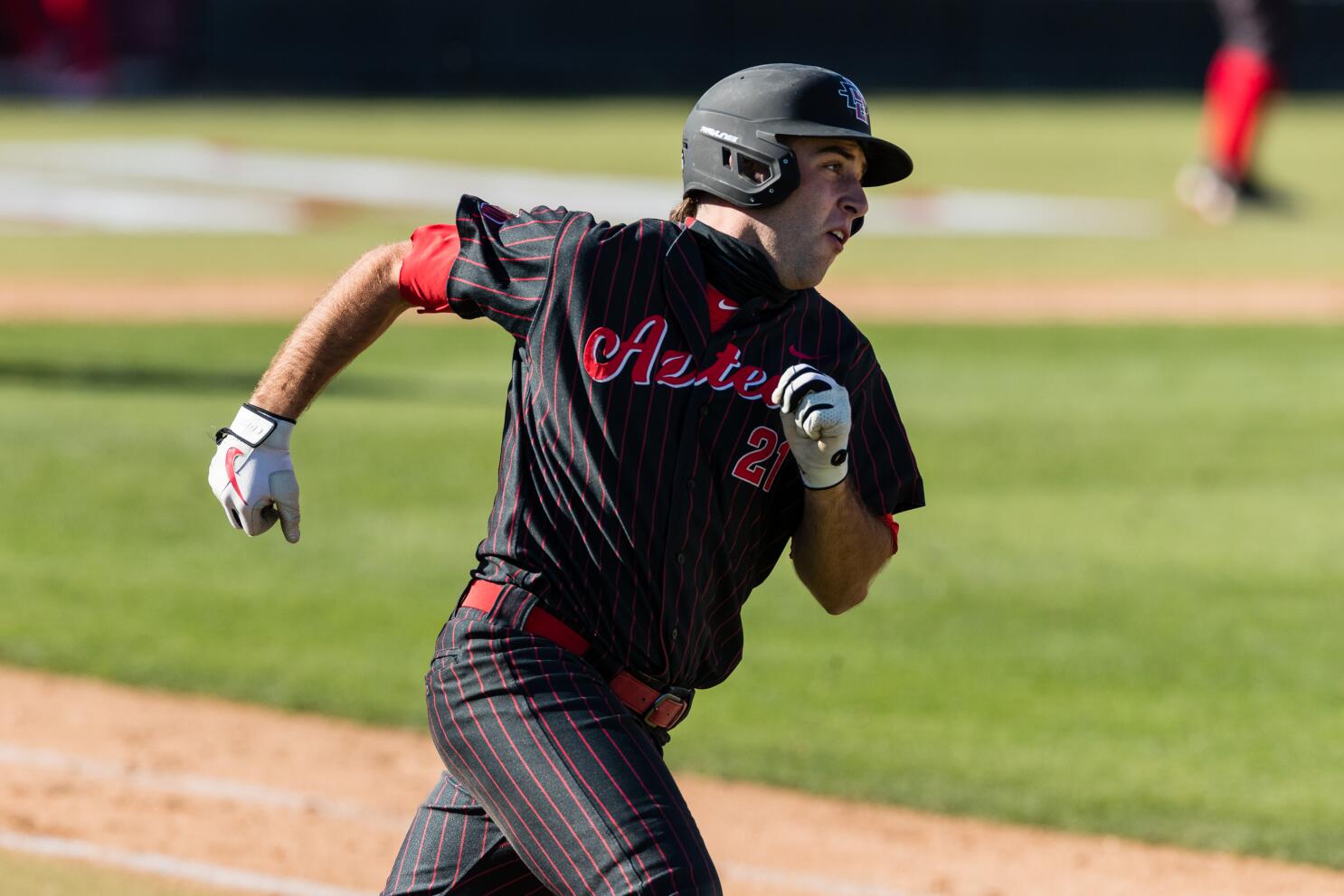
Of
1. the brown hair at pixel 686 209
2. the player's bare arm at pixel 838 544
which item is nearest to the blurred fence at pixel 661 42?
the brown hair at pixel 686 209

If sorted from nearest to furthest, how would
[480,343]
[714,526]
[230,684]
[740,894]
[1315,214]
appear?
[714,526], [740,894], [230,684], [480,343], [1315,214]

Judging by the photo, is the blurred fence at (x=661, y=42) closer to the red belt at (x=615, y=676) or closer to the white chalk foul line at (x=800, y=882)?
the white chalk foul line at (x=800, y=882)

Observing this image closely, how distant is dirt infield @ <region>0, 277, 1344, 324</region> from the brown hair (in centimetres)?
1184

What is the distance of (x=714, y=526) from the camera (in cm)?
362

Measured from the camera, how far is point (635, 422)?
357 cm

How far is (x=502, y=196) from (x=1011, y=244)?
18.8ft

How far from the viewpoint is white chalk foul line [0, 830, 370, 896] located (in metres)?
5.23

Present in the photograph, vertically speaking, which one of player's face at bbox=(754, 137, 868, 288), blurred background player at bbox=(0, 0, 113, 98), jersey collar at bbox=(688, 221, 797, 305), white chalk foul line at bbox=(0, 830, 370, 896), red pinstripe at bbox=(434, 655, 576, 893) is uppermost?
player's face at bbox=(754, 137, 868, 288)

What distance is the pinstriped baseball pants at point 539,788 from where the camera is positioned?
131 inches

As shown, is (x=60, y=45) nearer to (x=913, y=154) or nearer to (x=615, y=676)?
(x=913, y=154)

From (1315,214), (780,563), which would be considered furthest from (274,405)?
(1315,214)

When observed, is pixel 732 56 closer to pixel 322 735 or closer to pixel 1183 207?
pixel 1183 207

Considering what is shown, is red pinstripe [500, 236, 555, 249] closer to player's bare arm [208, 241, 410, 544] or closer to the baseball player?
the baseball player

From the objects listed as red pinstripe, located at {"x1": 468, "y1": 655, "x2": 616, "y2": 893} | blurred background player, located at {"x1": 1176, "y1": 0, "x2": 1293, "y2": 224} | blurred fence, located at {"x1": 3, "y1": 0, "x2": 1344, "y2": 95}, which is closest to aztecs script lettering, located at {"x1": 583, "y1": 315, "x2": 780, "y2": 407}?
red pinstripe, located at {"x1": 468, "y1": 655, "x2": 616, "y2": 893}
